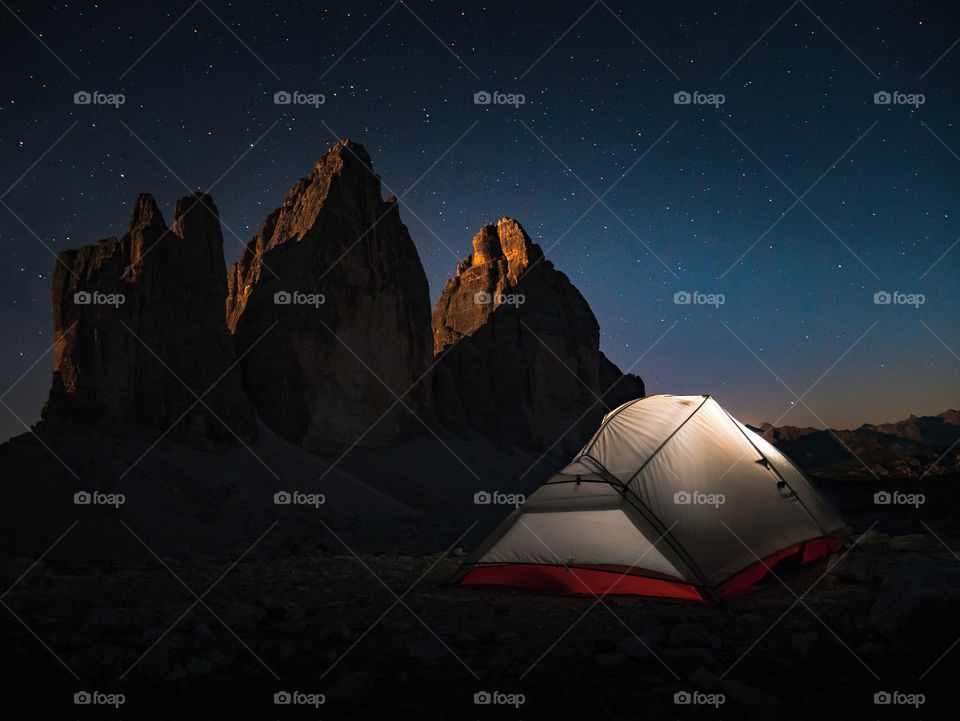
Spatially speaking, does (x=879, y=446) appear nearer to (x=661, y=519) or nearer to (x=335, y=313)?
(x=335, y=313)

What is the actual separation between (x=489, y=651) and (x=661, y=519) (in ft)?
11.2

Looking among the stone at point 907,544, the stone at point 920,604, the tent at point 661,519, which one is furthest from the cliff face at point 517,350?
the stone at point 920,604

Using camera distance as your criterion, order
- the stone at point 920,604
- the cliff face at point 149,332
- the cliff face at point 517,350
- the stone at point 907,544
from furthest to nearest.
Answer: the cliff face at point 517,350 < the cliff face at point 149,332 < the stone at point 907,544 < the stone at point 920,604

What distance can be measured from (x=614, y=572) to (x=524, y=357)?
5390 cm

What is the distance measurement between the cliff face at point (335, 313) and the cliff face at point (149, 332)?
5012 mm

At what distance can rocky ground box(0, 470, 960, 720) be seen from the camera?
374 cm

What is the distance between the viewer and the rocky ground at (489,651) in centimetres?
374

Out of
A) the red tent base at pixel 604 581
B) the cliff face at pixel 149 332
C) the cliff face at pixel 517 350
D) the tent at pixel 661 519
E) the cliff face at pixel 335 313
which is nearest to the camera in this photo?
the red tent base at pixel 604 581

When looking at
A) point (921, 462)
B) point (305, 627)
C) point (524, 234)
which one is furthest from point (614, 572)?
point (524, 234)

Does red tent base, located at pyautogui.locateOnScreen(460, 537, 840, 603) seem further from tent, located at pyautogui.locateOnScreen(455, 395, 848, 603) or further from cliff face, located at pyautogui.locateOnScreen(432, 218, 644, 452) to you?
cliff face, located at pyautogui.locateOnScreen(432, 218, 644, 452)

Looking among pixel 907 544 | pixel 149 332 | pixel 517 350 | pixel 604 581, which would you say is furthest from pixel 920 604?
pixel 517 350

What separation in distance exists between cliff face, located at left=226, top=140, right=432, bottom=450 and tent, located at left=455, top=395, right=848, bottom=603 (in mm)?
28546

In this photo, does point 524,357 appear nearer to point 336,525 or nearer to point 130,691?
point 336,525

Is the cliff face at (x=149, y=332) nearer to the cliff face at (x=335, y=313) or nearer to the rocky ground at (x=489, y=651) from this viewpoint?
the cliff face at (x=335, y=313)
